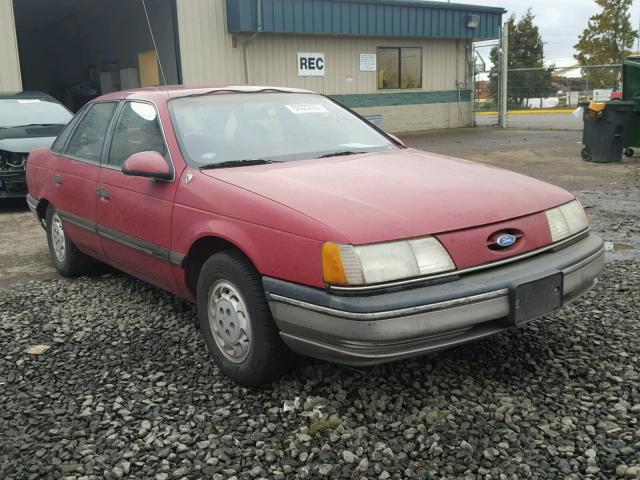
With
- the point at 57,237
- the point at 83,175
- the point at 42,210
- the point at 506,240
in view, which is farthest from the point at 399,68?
the point at 506,240

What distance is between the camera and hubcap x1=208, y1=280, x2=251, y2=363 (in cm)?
317

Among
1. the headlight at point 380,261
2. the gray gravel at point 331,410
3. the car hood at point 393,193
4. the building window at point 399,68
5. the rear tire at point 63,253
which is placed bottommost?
the gray gravel at point 331,410

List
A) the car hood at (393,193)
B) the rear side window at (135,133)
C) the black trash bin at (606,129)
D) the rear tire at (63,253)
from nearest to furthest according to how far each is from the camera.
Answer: the car hood at (393,193) < the rear side window at (135,133) < the rear tire at (63,253) < the black trash bin at (606,129)

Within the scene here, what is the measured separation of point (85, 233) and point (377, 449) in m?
2.95

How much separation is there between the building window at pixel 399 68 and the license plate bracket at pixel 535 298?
17.5 metres

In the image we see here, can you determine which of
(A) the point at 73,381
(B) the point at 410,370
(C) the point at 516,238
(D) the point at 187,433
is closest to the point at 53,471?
(D) the point at 187,433

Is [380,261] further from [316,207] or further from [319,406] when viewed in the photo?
[319,406]

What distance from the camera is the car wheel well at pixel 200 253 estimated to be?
335 centimetres

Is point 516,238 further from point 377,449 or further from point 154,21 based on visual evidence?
point 154,21

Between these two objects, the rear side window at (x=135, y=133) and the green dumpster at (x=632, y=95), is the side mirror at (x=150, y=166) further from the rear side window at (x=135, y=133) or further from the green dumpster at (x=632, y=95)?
the green dumpster at (x=632, y=95)

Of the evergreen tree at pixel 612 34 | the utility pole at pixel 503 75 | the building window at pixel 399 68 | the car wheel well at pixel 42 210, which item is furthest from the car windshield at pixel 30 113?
the evergreen tree at pixel 612 34

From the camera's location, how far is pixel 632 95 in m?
11.3

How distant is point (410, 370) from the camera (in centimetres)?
336

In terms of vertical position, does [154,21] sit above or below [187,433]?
above
